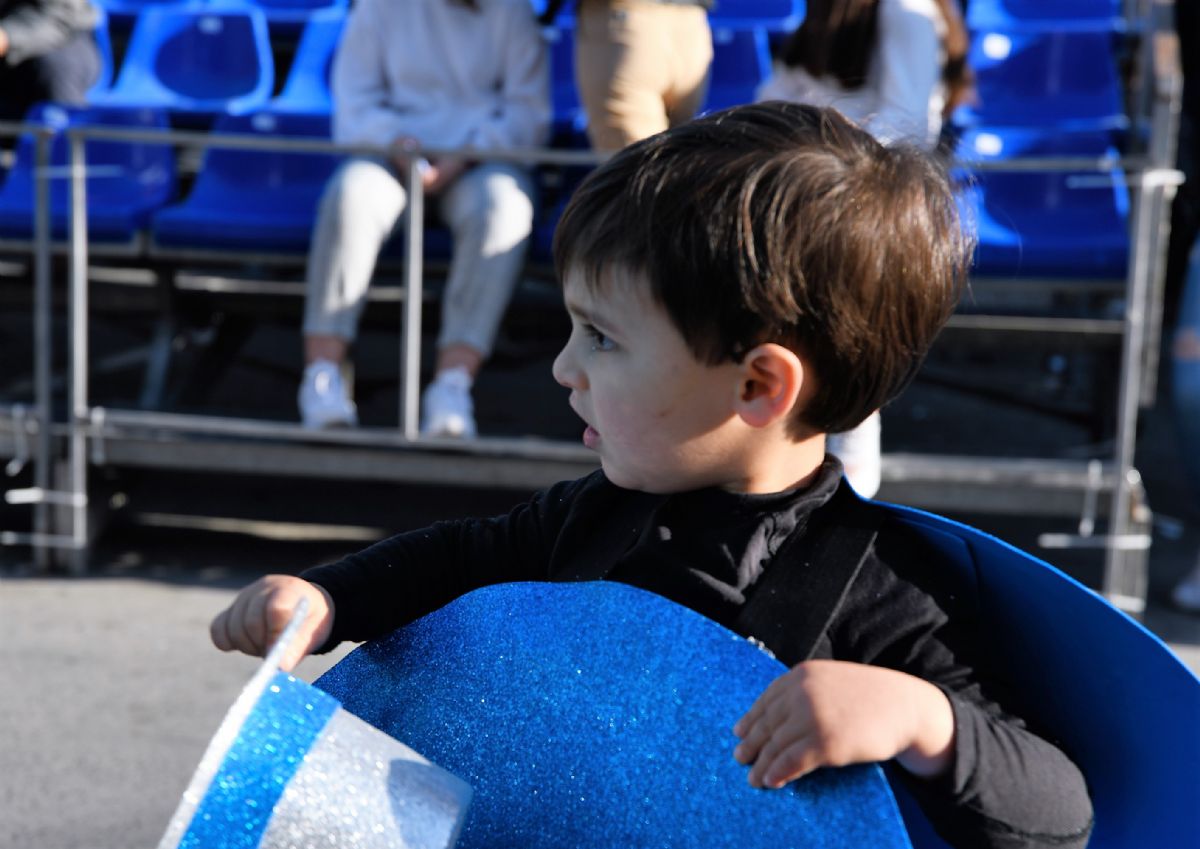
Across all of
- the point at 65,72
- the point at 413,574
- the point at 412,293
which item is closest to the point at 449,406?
the point at 412,293

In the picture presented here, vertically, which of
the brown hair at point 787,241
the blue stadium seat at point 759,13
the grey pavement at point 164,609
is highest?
the blue stadium seat at point 759,13

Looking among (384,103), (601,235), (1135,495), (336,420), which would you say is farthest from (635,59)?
(601,235)

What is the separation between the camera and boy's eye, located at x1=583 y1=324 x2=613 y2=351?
4.45ft

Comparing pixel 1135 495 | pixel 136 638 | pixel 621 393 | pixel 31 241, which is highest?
pixel 621 393

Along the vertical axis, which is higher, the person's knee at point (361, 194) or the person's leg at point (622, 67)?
→ the person's leg at point (622, 67)

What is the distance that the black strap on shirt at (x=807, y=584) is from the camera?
1.27 meters

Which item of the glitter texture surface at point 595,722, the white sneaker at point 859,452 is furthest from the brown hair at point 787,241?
the white sneaker at point 859,452

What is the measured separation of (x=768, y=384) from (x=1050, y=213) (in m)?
3.29

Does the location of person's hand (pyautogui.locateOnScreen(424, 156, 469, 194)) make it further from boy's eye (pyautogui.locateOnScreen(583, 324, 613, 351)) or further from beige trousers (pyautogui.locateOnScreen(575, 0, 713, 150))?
boy's eye (pyautogui.locateOnScreen(583, 324, 613, 351))

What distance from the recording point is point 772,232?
1.27 metres

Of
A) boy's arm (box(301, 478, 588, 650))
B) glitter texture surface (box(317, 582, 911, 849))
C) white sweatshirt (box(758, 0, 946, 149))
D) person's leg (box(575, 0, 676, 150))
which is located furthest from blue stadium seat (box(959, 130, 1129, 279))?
glitter texture surface (box(317, 582, 911, 849))

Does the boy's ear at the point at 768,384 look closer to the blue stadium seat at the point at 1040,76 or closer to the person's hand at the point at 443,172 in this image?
the person's hand at the point at 443,172

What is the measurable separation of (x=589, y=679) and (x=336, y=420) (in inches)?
112

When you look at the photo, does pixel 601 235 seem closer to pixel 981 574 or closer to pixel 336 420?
pixel 981 574
